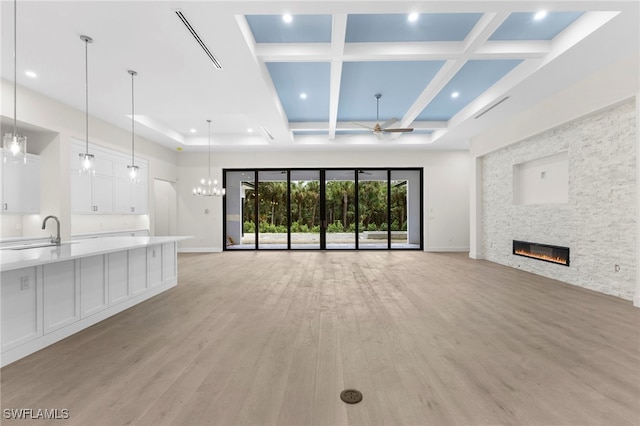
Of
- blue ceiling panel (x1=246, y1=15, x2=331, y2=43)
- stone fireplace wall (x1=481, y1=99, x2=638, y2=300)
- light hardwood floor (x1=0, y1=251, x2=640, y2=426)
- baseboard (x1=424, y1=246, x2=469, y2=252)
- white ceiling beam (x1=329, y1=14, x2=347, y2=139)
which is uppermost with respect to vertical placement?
blue ceiling panel (x1=246, y1=15, x2=331, y2=43)

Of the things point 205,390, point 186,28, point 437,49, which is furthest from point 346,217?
point 205,390

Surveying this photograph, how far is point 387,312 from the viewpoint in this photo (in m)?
3.59

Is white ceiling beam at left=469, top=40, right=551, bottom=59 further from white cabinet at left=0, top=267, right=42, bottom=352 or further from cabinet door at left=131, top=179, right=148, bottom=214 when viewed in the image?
cabinet door at left=131, top=179, right=148, bottom=214

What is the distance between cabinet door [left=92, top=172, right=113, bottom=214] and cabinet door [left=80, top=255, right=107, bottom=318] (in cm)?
376

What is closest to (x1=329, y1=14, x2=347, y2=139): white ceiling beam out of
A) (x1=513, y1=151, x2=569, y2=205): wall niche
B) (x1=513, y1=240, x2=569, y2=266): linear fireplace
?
(x1=513, y1=151, x2=569, y2=205): wall niche

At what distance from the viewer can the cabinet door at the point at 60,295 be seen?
9.05 feet

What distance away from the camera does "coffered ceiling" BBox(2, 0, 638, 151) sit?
307cm

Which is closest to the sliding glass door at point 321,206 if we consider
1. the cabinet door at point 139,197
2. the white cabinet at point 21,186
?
the cabinet door at point 139,197

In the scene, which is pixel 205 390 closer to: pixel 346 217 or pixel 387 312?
pixel 387 312

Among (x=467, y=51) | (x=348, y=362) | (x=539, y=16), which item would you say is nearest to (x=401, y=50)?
(x=467, y=51)

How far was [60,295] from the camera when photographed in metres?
2.91

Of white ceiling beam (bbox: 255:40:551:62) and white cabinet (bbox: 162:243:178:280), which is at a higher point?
white ceiling beam (bbox: 255:40:551:62)

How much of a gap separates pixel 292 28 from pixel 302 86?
1688mm

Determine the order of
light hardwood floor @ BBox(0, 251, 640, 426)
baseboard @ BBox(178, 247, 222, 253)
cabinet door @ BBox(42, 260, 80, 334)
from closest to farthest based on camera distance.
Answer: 1. light hardwood floor @ BBox(0, 251, 640, 426)
2. cabinet door @ BBox(42, 260, 80, 334)
3. baseboard @ BBox(178, 247, 222, 253)
